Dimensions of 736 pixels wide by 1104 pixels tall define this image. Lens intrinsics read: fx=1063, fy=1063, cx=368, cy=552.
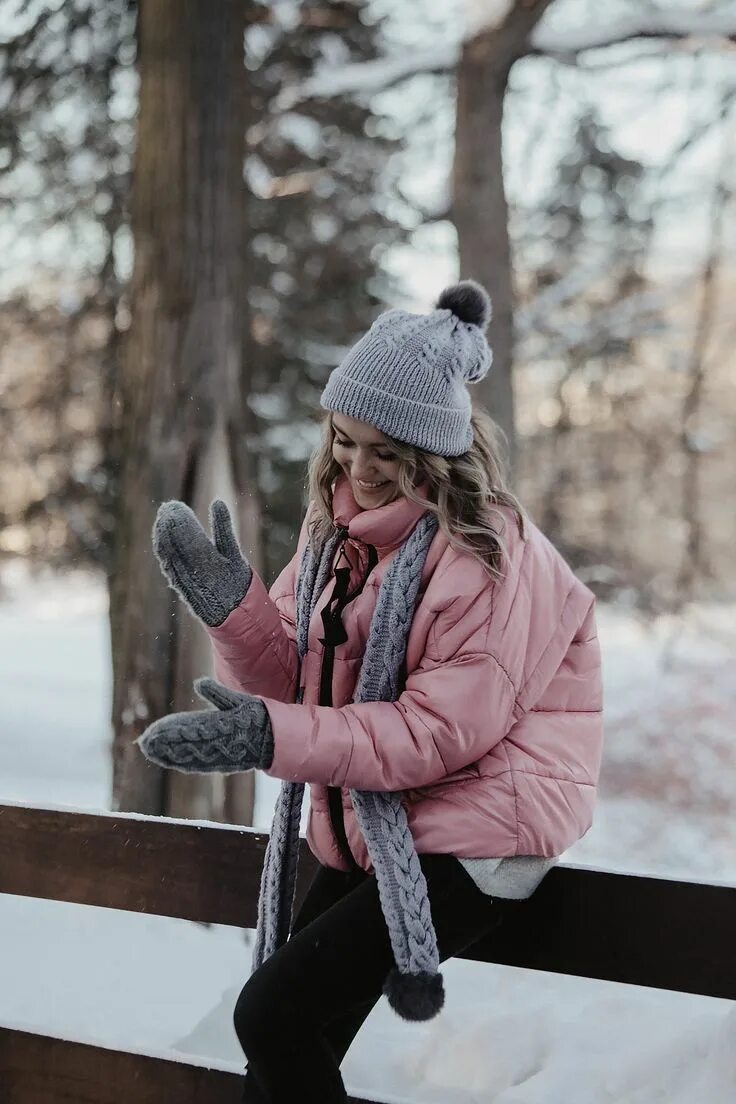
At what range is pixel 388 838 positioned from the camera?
5.54ft

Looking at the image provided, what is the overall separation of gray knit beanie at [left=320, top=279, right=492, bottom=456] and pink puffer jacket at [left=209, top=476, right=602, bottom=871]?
142 mm

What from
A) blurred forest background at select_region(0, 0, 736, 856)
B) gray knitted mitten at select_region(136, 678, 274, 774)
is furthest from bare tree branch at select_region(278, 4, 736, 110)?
gray knitted mitten at select_region(136, 678, 274, 774)

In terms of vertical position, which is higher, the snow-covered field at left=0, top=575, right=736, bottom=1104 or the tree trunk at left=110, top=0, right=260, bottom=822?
the tree trunk at left=110, top=0, right=260, bottom=822

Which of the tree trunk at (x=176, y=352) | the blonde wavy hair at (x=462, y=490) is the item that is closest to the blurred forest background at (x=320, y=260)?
the tree trunk at (x=176, y=352)

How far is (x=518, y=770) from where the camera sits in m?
1.71

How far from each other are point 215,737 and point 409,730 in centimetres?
31

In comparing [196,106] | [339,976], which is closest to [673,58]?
[196,106]

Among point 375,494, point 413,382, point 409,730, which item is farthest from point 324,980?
point 413,382

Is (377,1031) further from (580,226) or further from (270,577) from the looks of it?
(580,226)

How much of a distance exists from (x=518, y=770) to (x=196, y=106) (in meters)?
3.75

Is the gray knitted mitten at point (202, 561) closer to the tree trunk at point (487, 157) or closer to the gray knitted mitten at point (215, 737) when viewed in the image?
the gray knitted mitten at point (215, 737)

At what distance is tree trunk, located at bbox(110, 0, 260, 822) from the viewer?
14.7 feet

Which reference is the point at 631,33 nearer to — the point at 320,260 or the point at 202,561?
the point at 320,260

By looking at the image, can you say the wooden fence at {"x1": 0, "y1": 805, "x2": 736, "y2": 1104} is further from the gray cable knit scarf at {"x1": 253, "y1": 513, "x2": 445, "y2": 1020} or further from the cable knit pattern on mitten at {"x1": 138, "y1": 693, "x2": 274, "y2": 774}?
the cable knit pattern on mitten at {"x1": 138, "y1": 693, "x2": 274, "y2": 774}
